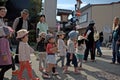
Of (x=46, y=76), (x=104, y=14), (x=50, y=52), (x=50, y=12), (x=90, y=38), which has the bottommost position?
(x=46, y=76)

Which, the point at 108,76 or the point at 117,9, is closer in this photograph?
the point at 108,76

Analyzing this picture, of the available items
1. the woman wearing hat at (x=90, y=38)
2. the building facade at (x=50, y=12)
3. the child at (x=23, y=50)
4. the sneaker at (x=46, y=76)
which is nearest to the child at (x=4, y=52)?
the child at (x=23, y=50)

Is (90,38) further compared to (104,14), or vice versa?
(104,14)

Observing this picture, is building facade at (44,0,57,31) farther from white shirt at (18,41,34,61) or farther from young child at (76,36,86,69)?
white shirt at (18,41,34,61)

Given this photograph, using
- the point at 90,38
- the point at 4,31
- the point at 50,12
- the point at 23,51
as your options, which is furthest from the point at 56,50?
the point at 50,12

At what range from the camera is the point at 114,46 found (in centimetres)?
1217

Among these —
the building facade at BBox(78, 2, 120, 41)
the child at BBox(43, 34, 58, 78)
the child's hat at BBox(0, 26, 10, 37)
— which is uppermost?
the building facade at BBox(78, 2, 120, 41)

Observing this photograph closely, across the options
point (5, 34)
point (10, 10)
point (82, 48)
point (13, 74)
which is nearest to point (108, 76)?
point (82, 48)

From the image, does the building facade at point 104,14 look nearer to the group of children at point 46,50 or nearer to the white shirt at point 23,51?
the group of children at point 46,50

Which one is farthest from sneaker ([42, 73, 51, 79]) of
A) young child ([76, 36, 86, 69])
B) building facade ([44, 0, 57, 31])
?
building facade ([44, 0, 57, 31])

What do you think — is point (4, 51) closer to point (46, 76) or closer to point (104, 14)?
point (46, 76)

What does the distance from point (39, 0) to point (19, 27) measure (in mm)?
27153

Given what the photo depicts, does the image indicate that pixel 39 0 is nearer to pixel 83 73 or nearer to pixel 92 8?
pixel 92 8

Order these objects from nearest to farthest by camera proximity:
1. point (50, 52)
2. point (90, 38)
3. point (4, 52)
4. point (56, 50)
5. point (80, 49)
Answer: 1. point (4, 52)
2. point (50, 52)
3. point (56, 50)
4. point (80, 49)
5. point (90, 38)
